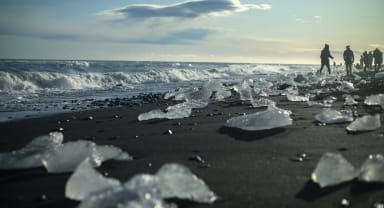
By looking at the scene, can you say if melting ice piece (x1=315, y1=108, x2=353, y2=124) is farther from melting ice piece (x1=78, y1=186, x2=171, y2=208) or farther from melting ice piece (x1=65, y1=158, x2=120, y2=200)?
melting ice piece (x1=78, y1=186, x2=171, y2=208)

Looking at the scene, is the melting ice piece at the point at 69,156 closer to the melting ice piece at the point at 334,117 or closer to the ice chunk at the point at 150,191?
the ice chunk at the point at 150,191

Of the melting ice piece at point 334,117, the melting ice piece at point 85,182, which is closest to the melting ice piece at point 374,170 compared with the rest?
the melting ice piece at point 85,182

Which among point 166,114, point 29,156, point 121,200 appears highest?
point 121,200

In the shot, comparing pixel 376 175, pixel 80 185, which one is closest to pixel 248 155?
pixel 376 175

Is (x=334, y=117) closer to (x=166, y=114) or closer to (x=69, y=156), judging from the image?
(x=166, y=114)

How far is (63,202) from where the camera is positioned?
2602 millimetres

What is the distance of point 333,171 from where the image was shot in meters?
2.83

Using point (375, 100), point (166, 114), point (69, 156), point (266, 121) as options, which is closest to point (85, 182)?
point (69, 156)

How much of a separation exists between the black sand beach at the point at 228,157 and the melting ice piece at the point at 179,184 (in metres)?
0.07

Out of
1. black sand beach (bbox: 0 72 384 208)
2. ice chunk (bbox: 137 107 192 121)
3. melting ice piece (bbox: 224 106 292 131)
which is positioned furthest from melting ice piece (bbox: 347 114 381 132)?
ice chunk (bbox: 137 107 192 121)

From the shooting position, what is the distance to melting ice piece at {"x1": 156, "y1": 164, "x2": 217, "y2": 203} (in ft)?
8.11

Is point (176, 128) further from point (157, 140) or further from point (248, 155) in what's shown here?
point (248, 155)

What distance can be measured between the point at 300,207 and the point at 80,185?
1.39m

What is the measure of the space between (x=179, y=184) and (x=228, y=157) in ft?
4.63
